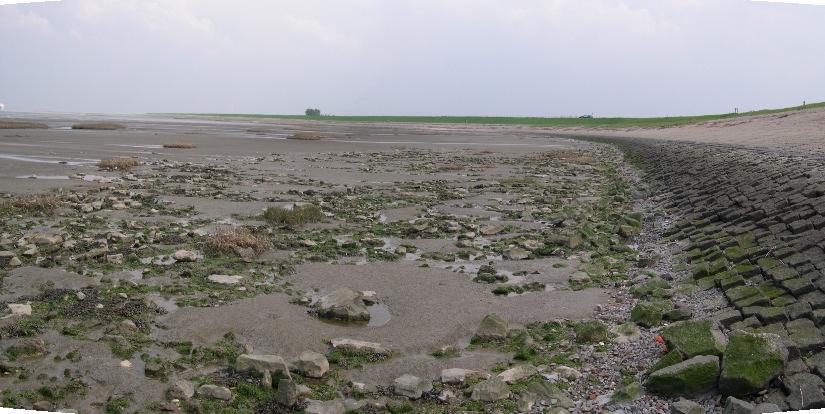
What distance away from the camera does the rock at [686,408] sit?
5.11 m

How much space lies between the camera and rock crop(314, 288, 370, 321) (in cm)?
794

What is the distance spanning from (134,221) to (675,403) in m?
11.0

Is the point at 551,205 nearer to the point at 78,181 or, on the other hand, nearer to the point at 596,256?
the point at 596,256

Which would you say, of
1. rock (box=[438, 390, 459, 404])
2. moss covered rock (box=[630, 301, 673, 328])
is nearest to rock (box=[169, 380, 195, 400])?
rock (box=[438, 390, 459, 404])

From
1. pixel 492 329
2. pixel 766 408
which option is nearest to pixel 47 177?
pixel 492 329

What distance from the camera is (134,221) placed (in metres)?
12.8

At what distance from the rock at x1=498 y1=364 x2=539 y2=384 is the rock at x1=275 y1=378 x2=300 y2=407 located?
2000 mm

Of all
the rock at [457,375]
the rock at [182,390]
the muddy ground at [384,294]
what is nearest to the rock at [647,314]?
the muddy ground at [384,294]

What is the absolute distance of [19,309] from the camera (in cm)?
732

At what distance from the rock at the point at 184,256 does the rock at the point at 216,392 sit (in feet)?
15.6

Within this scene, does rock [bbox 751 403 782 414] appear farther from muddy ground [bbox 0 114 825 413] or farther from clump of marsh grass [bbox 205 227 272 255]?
clump of marsh grass [bbox 205 227 272 255]

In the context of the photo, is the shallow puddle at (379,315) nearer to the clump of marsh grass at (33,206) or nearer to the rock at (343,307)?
the rock at (343,307)

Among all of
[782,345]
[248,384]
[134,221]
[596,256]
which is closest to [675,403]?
[782,345]

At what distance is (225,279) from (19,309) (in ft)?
8.72
